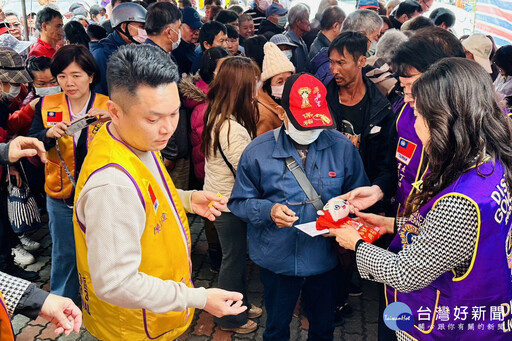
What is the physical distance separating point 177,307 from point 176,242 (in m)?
0.31

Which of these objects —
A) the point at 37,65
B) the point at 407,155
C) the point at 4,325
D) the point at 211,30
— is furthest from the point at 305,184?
the point at 211,30

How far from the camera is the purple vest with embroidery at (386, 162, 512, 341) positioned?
1.93 m

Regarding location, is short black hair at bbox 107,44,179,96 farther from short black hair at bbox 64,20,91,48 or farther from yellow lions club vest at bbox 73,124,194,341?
short black hair at bbox 64,20,91,48

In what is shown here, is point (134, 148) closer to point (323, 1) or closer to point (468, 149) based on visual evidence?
point (468, 149)

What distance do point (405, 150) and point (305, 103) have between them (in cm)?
68

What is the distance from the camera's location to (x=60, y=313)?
1788 mm

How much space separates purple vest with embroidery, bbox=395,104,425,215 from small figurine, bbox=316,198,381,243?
0.42 m

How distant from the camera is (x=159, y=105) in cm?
187

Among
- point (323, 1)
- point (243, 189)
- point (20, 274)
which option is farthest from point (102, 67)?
point (323, 1)

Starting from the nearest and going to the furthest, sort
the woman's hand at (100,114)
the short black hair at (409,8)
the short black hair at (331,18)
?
the woman's hand at (100,114)
the short black hair at (331,18)
the short black hair at (409,8)

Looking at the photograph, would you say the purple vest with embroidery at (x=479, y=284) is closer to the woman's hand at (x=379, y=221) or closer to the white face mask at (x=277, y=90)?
the woman's hand at (x=379, y=221)

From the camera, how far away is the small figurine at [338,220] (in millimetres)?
2596

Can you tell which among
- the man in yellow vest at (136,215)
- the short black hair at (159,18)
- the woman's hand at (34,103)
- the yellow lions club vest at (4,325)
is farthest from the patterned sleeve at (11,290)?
the short black hair at (159,18)

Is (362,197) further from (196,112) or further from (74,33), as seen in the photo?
(74,33)
